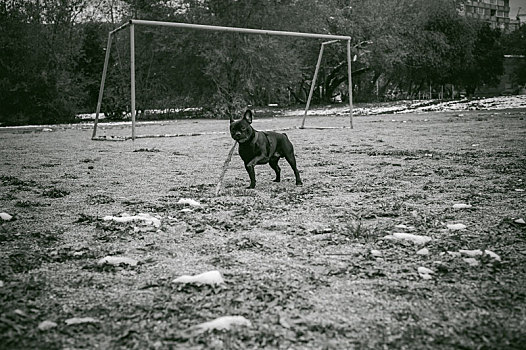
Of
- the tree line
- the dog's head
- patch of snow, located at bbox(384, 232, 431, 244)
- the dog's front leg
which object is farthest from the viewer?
the tree line

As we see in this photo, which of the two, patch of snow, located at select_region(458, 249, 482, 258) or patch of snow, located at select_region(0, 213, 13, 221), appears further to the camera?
patch of snow, located at select_region(0, 213, 13, 221)

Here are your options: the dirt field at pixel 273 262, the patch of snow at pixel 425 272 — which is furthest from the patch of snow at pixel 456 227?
the patch of snow at pixel 425 272

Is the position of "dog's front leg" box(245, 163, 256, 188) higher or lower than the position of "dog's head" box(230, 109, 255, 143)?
lower

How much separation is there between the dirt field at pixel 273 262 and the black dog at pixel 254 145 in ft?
0.83

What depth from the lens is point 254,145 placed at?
4.38 meters

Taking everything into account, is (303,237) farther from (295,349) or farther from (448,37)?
(448,37)

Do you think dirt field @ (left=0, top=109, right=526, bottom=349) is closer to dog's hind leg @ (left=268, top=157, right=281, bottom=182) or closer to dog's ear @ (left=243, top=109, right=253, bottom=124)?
dog's hind leg @ (left=268, top=157, right=281, bottom=182)

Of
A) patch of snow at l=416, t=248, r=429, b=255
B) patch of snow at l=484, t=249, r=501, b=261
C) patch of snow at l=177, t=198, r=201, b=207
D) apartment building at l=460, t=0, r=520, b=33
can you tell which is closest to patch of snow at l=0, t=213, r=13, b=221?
patch of snow at l=177, t=198, r=201, b=207

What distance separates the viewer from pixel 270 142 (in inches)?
179

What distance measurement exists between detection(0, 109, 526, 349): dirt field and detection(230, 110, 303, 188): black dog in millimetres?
252

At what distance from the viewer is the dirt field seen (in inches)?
66.1

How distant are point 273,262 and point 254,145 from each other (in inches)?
82.1

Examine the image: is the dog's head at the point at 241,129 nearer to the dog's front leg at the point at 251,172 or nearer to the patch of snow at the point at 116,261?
the dog's front leg at the point at 251,172

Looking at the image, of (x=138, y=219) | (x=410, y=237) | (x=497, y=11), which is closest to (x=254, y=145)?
(x=138, y=219)
